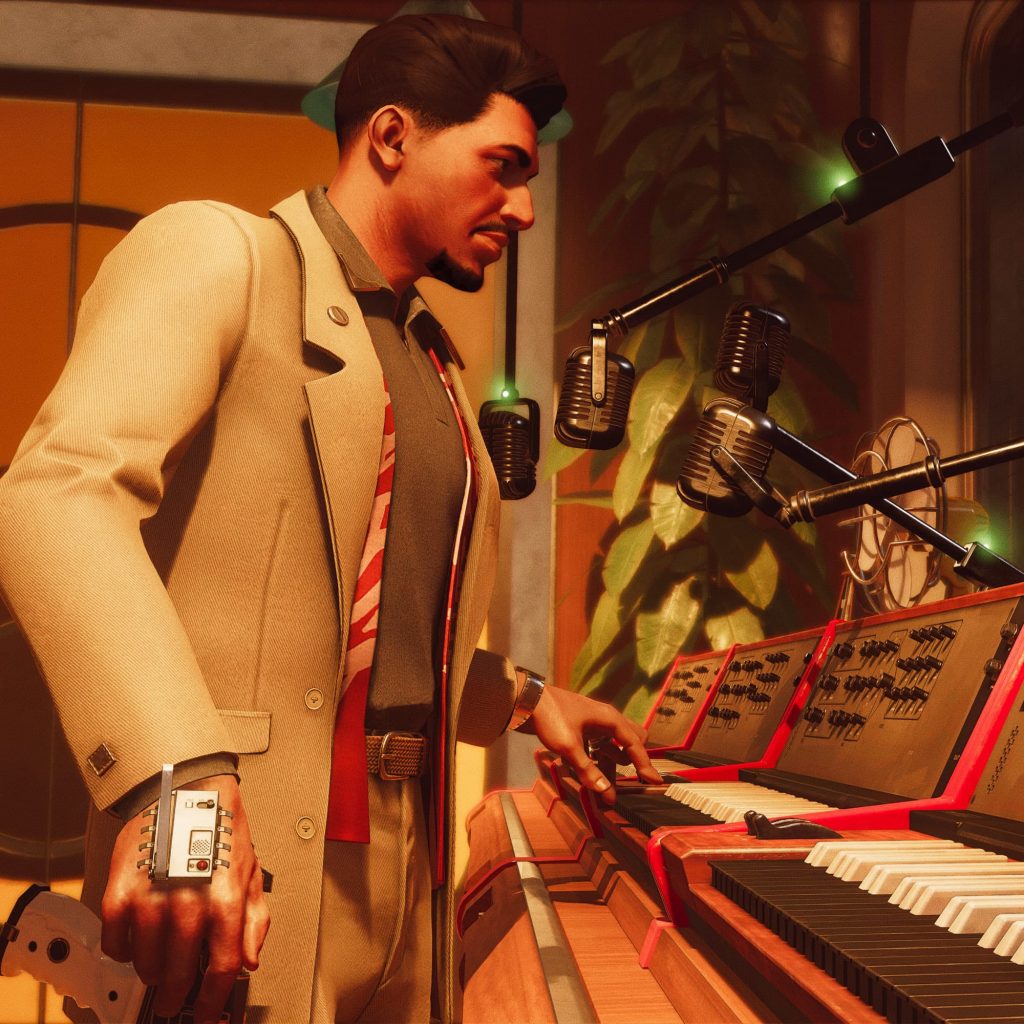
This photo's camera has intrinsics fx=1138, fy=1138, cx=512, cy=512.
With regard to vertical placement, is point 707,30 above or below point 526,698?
above

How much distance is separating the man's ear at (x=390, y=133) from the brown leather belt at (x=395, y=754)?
607 millimetres

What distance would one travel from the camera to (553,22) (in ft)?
12.2

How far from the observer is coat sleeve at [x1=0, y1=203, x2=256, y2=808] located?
30.1 inches

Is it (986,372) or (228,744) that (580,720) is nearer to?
(228,744)

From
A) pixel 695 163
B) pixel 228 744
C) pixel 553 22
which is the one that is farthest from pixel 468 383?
pixel 228 744

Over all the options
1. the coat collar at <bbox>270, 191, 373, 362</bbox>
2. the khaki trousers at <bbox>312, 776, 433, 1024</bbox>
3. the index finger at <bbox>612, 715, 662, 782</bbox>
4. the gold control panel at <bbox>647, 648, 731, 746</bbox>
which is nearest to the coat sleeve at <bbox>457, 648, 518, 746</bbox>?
the index finger at <bbox>612, 715, 662, 782</bbox>

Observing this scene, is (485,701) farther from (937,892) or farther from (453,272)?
(937,892)

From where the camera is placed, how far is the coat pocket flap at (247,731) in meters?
0.95

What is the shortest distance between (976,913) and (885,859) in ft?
0.70

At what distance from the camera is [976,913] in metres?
0.78

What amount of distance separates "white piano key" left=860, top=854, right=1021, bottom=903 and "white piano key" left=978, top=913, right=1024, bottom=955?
0.50 feet

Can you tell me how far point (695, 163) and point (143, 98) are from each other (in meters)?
Answer: 1.83

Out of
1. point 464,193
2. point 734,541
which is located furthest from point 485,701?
point 734,541

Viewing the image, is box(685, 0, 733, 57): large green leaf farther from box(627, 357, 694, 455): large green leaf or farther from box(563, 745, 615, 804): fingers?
box(563, 745, 615, 804): fingers
